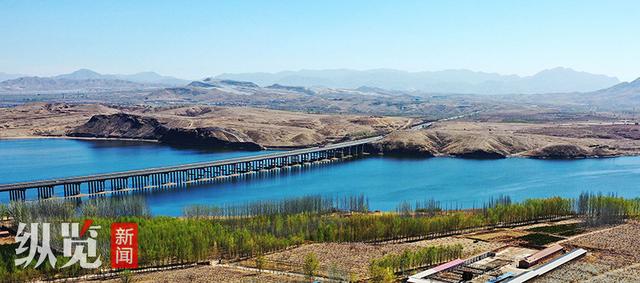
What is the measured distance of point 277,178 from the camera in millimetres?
73188

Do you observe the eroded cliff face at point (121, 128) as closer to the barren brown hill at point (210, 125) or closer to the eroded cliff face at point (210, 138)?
the barren brown hill at point (210, 125)

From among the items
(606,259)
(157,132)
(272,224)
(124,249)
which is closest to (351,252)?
(272,224)

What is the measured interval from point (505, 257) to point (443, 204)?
2226 cm

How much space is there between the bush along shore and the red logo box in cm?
95

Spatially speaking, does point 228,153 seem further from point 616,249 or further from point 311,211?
point 616,249

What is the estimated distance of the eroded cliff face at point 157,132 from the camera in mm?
103250

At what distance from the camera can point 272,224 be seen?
39344mm

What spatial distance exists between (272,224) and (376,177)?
114ft

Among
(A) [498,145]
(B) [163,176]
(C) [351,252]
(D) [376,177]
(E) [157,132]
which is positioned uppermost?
(E) [157,132]

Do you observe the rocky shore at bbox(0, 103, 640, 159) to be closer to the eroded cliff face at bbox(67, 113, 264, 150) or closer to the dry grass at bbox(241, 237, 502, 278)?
the eroded cliff face at bbox(67, 113, 264, 150)

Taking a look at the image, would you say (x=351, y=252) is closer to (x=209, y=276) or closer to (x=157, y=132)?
(x=209, y=276)

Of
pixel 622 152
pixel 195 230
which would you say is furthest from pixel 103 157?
pixel 622 152

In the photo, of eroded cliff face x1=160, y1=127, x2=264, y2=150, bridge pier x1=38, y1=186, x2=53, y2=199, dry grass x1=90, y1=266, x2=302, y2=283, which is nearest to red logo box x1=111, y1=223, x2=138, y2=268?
dry grass x1=90, y1=266, x2=302, y2=283

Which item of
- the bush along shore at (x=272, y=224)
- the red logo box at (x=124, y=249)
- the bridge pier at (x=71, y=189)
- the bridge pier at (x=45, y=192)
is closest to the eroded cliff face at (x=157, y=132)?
the bridge pier at (x=71, y=189)
